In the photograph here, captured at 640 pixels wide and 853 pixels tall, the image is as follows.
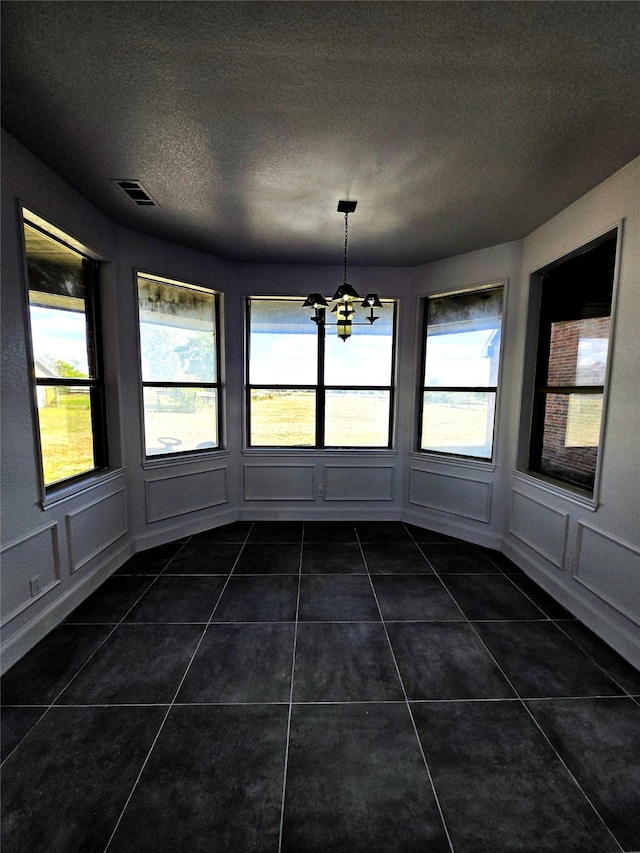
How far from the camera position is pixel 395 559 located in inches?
129

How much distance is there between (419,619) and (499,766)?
3.13 ft

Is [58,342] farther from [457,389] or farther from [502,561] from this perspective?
[502,561]

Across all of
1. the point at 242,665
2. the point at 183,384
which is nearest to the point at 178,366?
the point at 183,384

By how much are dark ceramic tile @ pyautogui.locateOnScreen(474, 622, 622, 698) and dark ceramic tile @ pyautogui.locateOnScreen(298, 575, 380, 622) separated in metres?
0.77

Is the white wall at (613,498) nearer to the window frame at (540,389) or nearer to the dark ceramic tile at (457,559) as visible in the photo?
the window frame at (540,389)

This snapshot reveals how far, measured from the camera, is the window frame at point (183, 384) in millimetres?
3262

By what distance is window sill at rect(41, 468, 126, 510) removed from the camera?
7.51 ft

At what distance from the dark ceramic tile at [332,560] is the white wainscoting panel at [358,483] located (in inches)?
28.0

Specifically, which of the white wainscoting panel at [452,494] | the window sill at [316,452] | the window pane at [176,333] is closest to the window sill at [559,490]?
the white wainscoting panel at [452,494]

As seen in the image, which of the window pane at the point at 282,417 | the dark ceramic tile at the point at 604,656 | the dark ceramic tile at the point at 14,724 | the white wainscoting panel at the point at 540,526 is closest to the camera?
the dark ceramic tile at the point at 14,724

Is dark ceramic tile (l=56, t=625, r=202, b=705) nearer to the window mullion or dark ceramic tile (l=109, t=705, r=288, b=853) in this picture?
dark ceramic tile (l=109, t=705, r=288, b=853)

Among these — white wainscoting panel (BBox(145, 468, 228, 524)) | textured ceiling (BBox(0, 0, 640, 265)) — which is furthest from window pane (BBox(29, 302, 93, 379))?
white wainscoting panel (BBox(145, 468, 228, 524))

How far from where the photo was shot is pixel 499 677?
1946mm

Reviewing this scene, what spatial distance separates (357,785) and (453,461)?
2.84m
